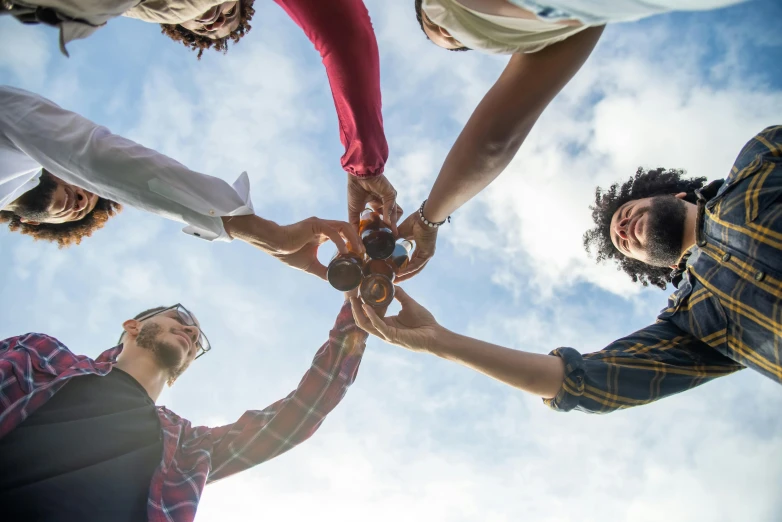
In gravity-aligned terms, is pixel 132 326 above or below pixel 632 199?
below

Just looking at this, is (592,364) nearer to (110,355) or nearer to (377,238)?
(377,238)

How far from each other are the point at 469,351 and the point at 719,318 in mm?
1468

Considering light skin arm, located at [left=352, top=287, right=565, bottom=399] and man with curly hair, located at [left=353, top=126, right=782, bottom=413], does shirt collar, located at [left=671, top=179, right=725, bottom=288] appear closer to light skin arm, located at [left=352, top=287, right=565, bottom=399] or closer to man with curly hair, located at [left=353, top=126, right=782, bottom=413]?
man with curly hair, located at [left=353, top=126, right=782, bottom=413]

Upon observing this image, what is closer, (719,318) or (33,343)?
(719,318)

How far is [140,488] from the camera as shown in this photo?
2324 mm

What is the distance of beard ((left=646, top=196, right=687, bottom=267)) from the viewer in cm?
319

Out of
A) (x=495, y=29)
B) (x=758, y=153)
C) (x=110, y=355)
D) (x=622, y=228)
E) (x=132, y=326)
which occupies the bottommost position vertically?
(x=110, y=355)

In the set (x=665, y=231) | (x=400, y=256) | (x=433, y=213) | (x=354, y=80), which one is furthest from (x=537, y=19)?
(x=665, y=231)

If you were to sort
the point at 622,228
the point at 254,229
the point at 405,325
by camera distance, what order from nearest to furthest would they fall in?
the point at 254,229
the point at 405,325
the point at 622,228

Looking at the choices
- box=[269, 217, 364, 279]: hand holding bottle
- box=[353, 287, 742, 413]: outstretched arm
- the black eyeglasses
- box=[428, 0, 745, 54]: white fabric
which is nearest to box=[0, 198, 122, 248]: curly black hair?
the black eyeglasses

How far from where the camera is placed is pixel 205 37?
4074 mm

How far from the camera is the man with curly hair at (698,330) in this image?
210cm

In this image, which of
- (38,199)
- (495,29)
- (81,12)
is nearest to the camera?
(81,12)

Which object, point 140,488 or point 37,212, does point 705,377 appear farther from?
point 37,212
